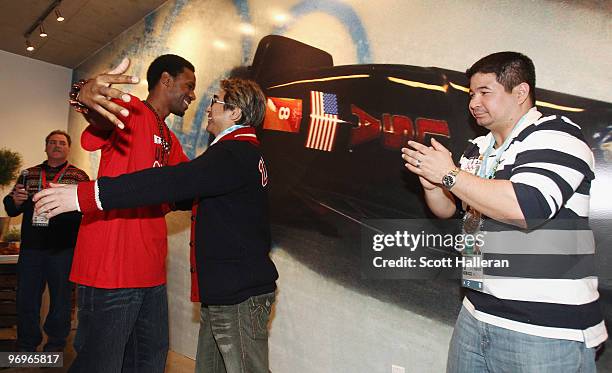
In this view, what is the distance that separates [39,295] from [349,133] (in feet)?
9.11

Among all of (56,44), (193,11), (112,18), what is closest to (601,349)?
(193,11)

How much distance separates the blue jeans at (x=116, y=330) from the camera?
65.5 inches

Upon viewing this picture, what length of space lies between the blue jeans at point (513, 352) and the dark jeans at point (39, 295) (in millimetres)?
3136

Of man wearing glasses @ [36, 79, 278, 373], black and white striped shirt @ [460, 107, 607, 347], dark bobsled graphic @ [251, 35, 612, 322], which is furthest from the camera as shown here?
dark bobsled graphic @ [251, 35, 612, 322]

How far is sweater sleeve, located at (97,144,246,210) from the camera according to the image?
129 centimetres

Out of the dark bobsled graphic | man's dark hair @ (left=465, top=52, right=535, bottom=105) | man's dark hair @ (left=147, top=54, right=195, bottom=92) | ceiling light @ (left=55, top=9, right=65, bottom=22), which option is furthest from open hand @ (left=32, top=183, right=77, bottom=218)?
ceiling light @ (left=55, top=9, right=65, bottom=22)

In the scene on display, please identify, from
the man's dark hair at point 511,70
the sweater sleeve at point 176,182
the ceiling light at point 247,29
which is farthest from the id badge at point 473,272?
the ceiling light at point 247,29

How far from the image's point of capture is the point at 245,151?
5.34 feet

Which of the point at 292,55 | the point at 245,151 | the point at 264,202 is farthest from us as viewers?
the point at 292,55

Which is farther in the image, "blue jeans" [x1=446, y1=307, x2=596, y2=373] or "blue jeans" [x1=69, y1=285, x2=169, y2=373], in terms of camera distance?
"blue jeans" [x1=69, y1=285, x2=169, y2=373]

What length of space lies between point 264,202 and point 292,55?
60.4 inches

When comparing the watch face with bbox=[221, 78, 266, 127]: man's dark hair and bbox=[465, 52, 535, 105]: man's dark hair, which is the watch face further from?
bbox=[221, 78, 266, 127]: man's dark hair

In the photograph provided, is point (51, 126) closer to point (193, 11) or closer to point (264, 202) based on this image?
point (193, 11)

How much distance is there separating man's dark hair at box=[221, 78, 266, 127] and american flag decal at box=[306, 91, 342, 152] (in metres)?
0.87
